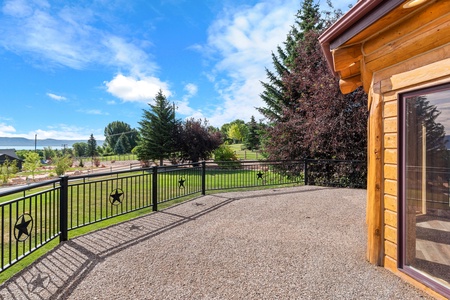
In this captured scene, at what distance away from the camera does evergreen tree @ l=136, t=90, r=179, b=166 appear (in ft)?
66.9

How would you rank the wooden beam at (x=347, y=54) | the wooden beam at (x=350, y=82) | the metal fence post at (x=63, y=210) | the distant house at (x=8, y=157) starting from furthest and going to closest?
1. the distant house at (x=8, y=157)
2. the wooden beam at (x=350, y=82)
3. the metal fence post at (x=63, y=210)
4. the wooden beam at (x=347, y=54)

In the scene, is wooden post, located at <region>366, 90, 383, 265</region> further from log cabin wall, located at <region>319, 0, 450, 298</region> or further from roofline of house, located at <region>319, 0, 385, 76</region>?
roofline of house, located at <region>319, 0, 385, 76</region>

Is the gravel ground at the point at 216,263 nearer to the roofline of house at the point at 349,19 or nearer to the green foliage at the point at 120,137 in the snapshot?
the roofline of house at the point at 349,19

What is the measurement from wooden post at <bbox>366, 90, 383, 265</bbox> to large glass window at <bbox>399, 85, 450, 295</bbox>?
0.23 meters

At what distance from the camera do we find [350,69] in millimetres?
3465

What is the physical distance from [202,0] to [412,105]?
314 inches

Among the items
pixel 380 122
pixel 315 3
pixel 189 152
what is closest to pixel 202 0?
pixel 380 122

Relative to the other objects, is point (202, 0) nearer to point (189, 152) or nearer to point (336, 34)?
point (336, 34)

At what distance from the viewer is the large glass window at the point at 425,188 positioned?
7.00 feet

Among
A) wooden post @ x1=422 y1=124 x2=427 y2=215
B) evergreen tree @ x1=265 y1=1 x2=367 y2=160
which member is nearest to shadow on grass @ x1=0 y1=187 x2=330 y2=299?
wooden post @ x1=422 y1=124 x2=427 y2=215

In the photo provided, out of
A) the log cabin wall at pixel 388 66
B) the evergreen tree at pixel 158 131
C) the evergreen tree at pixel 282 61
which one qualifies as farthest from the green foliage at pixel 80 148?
the log cabin wall at pixel 388 66

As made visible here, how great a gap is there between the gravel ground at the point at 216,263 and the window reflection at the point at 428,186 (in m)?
0.38

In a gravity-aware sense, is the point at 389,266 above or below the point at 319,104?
below

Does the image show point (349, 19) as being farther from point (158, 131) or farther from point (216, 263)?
point (158, 131)
